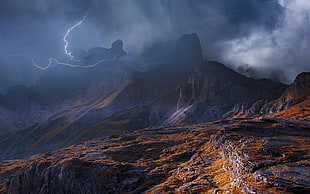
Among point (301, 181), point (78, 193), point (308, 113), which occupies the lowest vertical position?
point (78, 193)

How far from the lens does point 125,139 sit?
177m

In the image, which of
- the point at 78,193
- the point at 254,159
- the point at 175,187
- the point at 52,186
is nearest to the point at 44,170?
the point at 52,186

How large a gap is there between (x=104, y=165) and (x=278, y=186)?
68.8 m

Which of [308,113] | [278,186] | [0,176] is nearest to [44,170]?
[278,186]

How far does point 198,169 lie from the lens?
7850cm

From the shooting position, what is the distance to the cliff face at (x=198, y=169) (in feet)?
166

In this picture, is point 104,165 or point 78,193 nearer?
point 78,193

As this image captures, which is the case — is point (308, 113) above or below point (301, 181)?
above

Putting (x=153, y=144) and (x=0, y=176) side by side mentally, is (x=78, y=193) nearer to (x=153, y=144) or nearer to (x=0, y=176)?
(x=153, y=144)

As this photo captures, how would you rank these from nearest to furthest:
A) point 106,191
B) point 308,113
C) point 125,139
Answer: point 106,191, point 125,139, point 308,113

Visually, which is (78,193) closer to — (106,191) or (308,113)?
(106,191)

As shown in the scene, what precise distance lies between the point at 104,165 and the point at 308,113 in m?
165

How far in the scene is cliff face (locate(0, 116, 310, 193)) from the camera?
50.6 metres

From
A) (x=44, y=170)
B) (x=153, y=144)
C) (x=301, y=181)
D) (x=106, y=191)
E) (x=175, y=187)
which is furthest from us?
(x=153, y=144)
